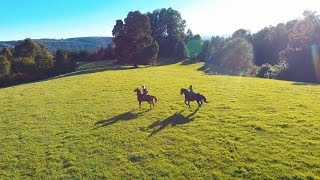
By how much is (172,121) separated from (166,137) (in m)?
3.35

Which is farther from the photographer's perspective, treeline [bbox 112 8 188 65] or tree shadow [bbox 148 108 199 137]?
treeline [bbox 112 8 188 65]

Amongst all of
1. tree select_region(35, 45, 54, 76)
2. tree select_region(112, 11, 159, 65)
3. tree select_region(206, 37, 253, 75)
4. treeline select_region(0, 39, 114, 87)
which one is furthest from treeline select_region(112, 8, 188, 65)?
tree select_region(206, 37, 253, 75)

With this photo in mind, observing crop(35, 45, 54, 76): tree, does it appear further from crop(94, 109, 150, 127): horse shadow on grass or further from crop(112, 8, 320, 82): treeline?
crop(94, 109, 150, 127): horse shadow on grass

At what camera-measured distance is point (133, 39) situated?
237 ft

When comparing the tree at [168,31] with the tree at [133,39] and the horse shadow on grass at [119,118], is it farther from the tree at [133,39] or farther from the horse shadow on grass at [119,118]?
the horse shadow on grass at [119,118]

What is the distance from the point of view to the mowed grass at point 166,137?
19.5 metres

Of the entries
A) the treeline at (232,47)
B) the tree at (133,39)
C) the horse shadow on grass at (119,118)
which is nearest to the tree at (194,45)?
the treeline at (232,47)

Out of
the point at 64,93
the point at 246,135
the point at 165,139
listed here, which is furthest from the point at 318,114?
the point at 64,93

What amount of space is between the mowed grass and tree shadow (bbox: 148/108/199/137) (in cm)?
7

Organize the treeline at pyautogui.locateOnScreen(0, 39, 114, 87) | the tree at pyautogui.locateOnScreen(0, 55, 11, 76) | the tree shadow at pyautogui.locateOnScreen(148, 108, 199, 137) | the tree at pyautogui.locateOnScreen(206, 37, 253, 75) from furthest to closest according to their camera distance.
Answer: the tree at pyautogui.locateOnScreen(206, 37, 253, 75)
the treeline at pyautogui.locateOnScreen(0, 39, 114, 87)
the tree at pyautogui.locateOnScreen(0, 55, 11, 76)
the tree shadow at pyautogui.locateOnScreen(148, 108, 199, 137)

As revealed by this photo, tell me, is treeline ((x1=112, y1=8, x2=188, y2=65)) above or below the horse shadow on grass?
above

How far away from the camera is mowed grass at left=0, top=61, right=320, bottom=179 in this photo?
19.5 m

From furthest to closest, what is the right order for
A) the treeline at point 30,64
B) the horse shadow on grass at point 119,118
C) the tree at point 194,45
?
the tree at point 194,45 → the treeline at point 30,64 → the horse shadow on grass at point 119,118

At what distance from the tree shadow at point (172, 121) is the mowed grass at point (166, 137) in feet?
0.24
